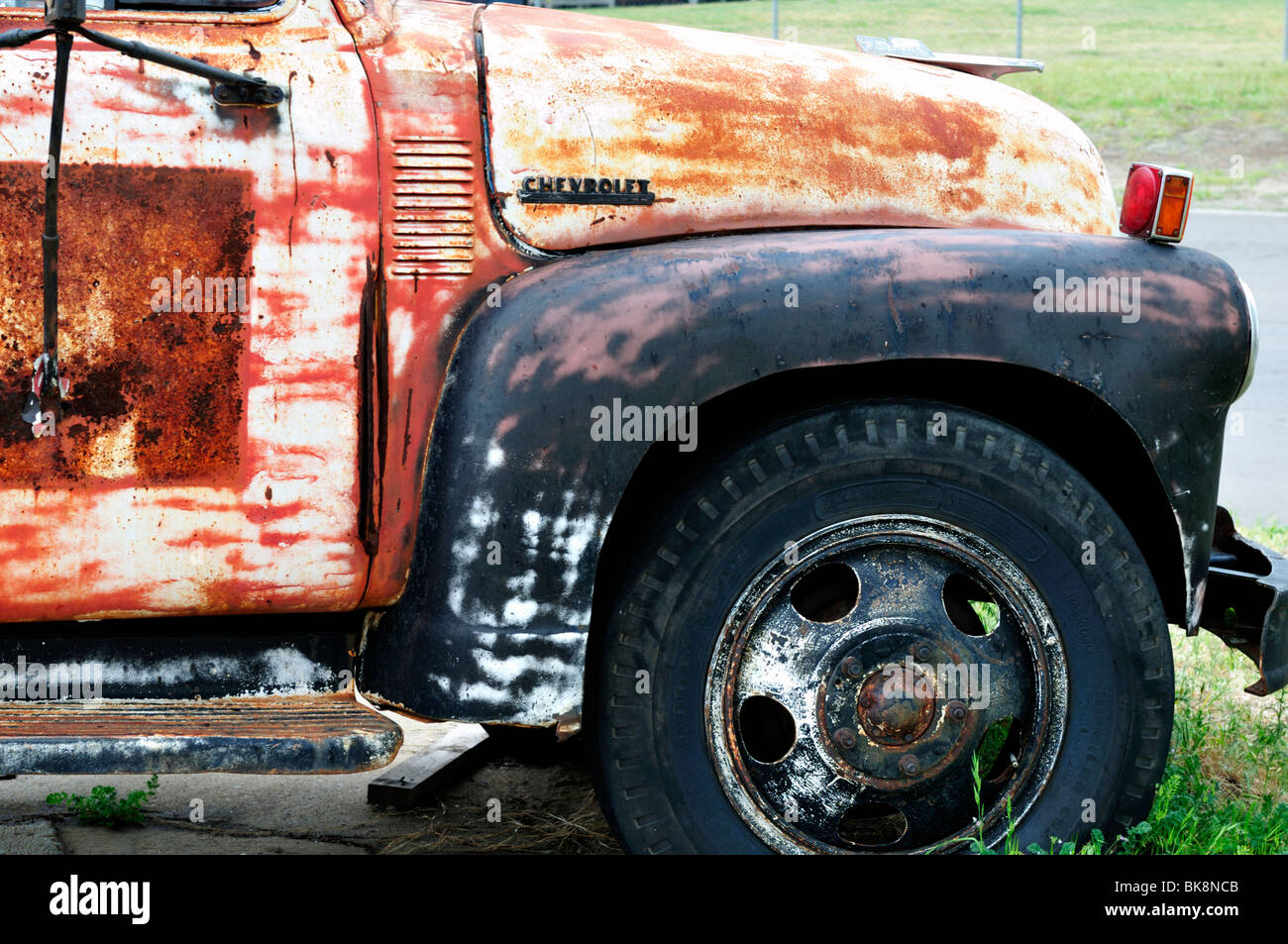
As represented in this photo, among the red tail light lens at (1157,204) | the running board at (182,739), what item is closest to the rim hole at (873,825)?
the running board at (182,739)

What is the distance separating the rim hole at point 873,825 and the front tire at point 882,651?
0.35 feet

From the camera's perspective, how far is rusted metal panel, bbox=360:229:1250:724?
246 centimetres

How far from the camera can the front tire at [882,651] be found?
8.43 ft

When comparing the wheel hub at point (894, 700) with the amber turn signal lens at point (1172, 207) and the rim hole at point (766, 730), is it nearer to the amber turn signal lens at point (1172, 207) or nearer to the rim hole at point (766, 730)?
the rim hole at point (766, 730)

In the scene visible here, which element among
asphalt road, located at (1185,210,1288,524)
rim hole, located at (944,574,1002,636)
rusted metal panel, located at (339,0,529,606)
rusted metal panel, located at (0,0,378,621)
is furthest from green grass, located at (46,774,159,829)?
asphalt road, located at (1185,210,1288,524)

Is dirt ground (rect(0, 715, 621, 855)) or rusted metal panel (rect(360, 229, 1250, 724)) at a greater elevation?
rusted metal panel (rect(360, 229, 1250, 724))

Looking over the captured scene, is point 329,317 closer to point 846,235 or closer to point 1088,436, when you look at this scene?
point 846,235

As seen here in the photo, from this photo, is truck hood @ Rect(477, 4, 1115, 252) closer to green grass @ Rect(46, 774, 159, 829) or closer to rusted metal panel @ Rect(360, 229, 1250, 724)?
rusted metal panel @ Rect(360, 229, 1250, 724)

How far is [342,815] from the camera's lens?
3555 millimetres

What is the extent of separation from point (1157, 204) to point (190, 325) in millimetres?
1852

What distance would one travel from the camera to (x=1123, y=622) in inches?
105

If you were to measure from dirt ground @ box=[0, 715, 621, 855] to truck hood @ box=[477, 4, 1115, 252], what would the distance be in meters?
1.38

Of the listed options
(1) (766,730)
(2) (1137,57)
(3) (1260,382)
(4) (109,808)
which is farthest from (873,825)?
(2) (1137,57)

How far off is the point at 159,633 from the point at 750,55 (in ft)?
5.49
